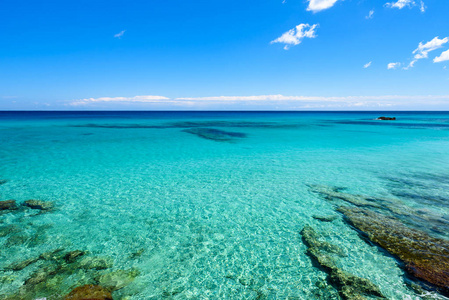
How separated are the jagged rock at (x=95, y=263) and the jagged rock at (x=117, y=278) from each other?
38 cm

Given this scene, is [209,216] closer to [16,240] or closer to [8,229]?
[16,240]

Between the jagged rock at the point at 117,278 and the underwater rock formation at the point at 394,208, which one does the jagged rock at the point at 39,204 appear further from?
the underwater rock formation at the point at 394,208

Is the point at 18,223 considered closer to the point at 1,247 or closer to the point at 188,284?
the point at 1,247

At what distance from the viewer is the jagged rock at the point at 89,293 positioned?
4.59m

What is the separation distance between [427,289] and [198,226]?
5.94 m

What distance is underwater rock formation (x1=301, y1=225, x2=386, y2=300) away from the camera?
4906 mm

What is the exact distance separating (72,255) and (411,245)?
357 inches

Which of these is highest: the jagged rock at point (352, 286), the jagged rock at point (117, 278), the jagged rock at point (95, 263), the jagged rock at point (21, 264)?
the jagged rock at point (21, 264)

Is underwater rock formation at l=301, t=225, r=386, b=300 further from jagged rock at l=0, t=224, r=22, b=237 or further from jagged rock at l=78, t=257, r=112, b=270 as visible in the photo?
jagged rock at l=0, t=224, r=22, b=237

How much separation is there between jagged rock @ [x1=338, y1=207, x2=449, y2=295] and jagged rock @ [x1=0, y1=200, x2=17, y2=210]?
1216 centimetres

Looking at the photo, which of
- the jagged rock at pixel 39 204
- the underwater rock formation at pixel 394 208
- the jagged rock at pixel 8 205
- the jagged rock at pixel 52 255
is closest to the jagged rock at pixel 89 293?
the jagged rock at pixel 52 255

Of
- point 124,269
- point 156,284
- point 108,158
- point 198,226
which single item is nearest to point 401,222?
point 198,226

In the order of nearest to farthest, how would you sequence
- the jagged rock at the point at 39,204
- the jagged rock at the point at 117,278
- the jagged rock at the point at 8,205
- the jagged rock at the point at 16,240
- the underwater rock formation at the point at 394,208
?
the jagged rock at the point at 117,278 < the jagged rock at the point at 16,240 < the underwater rock formation at the point at 394,208 < the jagged rock at the point at 8,205 < the jagged rock at the point at 39,204

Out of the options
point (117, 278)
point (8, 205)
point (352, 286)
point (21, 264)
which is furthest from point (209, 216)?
point (8, 205)
